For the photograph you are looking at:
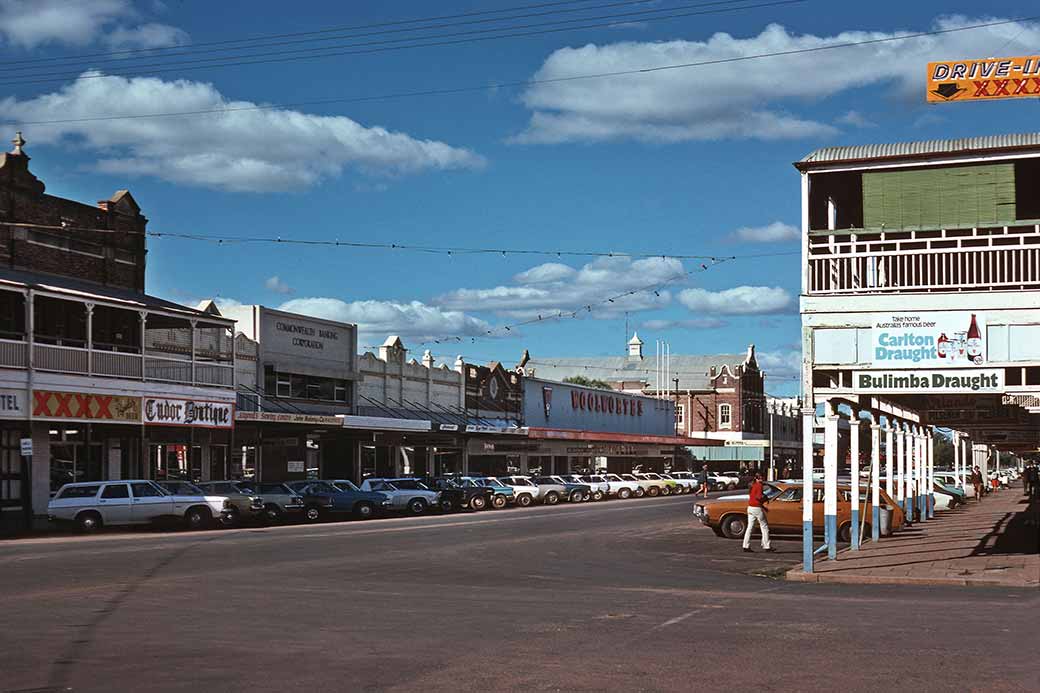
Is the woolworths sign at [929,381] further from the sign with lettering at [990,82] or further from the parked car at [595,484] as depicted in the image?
the parked car at [595,484]

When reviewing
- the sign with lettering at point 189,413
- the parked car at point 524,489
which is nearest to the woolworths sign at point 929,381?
the sign with lettering at point 189,413

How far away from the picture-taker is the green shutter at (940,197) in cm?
2061

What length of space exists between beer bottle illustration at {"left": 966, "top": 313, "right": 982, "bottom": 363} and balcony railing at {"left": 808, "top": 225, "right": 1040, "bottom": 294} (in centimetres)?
65

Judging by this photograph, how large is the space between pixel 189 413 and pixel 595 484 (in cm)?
2764

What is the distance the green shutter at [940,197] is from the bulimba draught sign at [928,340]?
153cm

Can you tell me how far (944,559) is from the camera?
22.9 meters

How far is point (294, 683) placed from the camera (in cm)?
988

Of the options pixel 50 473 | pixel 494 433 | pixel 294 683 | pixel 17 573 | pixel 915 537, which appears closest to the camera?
pixel 294 683

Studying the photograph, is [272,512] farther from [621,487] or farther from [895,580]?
[621,487]

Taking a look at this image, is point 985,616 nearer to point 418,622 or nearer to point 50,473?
point 418,622

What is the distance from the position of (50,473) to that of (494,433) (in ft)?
96.1

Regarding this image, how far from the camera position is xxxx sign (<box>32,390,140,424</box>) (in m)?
34.9

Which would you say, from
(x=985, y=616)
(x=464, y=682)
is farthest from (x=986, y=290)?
(x=464, y=682)

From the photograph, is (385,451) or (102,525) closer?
(102,525)
